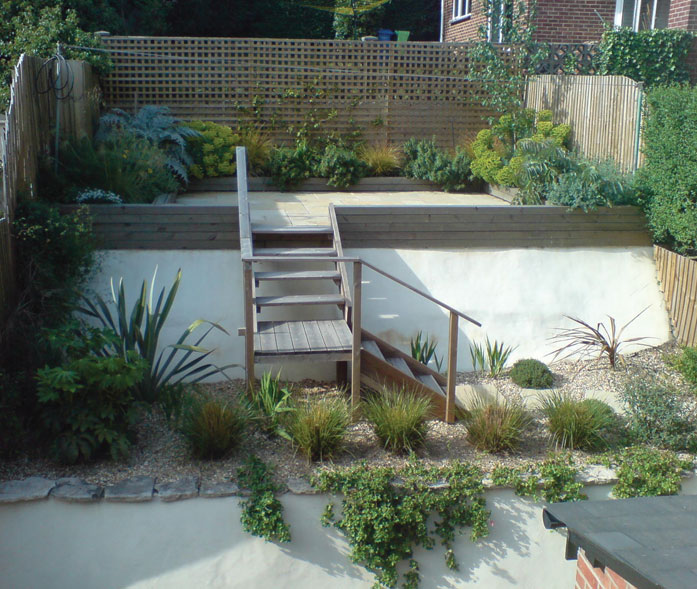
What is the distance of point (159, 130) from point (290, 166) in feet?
5.68

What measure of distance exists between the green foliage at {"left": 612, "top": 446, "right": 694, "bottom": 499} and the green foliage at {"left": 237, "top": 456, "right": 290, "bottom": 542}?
7.69 feet

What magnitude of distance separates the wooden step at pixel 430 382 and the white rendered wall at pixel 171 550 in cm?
142

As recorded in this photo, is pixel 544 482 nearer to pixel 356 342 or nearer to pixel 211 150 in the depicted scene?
pixel 356 342

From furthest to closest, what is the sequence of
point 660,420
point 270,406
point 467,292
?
Result: point 467,292 < point 660,420 < point 270,406

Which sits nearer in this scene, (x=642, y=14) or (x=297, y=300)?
(x=297, y=300)

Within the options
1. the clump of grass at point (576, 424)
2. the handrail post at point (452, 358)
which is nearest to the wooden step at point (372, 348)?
the handrail post at point (452, 358)

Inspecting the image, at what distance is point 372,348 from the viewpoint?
6102mm

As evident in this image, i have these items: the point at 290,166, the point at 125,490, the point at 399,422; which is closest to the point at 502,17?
the point at 290,166

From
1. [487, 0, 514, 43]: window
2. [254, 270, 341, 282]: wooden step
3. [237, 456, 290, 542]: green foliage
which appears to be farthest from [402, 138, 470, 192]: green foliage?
[237, 456, 290, 542]: green foliage

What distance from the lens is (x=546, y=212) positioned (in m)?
7.42

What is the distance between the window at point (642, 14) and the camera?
1230cm

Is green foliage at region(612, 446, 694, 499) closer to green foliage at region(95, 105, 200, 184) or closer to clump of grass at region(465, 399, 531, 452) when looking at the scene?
clump of grass at region(465, 399, 531, 452)

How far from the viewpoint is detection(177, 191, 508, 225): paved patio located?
Result: 7.64 metres

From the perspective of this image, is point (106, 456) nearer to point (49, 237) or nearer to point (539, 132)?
point (49, 237)
